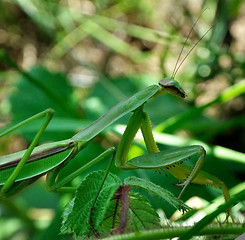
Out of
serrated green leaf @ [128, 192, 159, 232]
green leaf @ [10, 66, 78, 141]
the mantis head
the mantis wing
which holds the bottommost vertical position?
serrated green leaf @ [128, 192, 159, 232]

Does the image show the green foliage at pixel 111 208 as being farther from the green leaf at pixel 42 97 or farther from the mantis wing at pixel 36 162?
the green leaf at pixel 42 97

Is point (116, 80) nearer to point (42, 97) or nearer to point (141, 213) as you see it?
point (42, 97)

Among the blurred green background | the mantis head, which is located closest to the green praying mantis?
the mantis head

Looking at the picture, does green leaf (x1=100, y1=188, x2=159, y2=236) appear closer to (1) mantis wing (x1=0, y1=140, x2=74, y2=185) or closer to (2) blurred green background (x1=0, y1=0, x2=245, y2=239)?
(2) blurred green background (x1=0, y1=0, x2=245, y2=239)

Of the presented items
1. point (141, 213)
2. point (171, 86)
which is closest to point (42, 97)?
point (171, 86)

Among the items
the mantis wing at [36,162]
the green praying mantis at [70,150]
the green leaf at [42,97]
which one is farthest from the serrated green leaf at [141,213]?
the green leaf at [42,97]

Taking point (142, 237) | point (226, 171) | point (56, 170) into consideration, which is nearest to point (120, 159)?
point (56, 170)
